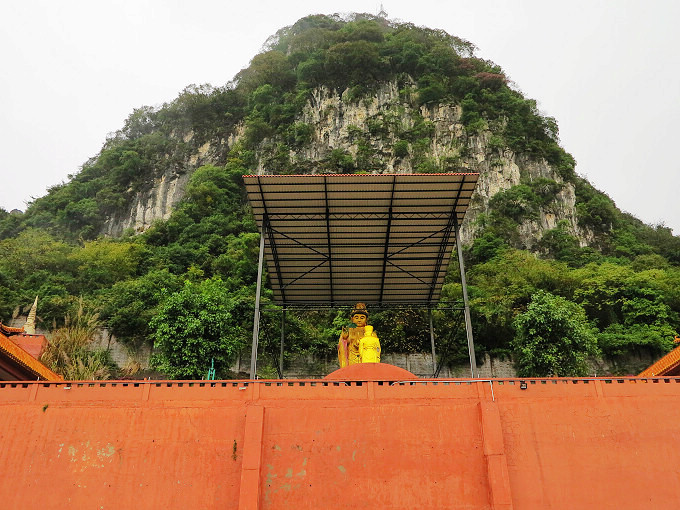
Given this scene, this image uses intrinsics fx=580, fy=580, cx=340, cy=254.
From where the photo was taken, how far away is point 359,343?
45.4 feet

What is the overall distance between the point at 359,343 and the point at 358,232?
3.25 m

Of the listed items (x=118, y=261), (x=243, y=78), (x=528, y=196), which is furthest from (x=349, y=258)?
(x=243, y=78)

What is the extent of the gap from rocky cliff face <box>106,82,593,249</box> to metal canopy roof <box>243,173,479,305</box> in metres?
20.8

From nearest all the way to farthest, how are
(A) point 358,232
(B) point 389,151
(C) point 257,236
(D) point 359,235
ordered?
(A) point 358,232 < (D) point 359,235 < (C) point 257,236 < (B) point 389,151

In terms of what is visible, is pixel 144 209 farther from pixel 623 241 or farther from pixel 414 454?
pixel 414 454

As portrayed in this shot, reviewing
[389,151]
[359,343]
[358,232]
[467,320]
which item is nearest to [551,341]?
[467,320]

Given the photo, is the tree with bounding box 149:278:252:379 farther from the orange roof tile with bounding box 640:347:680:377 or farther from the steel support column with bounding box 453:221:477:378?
the orange roof tile with bounding box 640:347:680:377

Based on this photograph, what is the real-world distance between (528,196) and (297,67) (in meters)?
22.5

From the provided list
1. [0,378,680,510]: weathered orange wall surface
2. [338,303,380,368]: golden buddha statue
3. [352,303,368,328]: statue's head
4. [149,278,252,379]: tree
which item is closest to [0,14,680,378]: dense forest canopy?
[149,278,252,379]: tree

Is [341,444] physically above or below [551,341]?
below

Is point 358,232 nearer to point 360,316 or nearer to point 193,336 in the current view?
point 360,316

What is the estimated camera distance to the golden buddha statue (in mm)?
13508

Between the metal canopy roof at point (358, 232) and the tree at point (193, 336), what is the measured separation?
2760mm

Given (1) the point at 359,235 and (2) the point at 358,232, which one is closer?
(2) the point at 358,232
